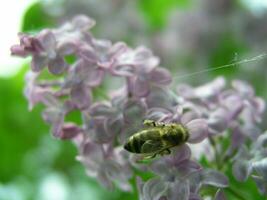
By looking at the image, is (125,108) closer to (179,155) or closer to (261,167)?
(179,155)

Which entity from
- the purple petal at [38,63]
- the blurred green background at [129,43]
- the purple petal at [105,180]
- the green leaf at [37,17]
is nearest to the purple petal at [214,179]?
the purple petal at [105,180]

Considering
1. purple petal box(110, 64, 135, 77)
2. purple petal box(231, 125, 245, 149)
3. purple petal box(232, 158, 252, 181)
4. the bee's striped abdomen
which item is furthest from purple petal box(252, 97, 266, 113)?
the bee's striped abdomen

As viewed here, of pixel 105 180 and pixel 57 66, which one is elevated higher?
pixel 57 66

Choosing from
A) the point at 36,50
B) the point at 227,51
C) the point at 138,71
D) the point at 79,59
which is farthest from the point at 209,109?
the point at 227,51

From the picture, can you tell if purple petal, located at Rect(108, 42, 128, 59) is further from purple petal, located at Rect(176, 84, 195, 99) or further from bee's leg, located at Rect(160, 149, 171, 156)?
bee's leg, located at Rect(160, 149, 171, 156)

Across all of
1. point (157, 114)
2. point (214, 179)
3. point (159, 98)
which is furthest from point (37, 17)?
point (214, 179)

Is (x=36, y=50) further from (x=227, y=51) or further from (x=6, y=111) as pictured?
(x=227, y=51)

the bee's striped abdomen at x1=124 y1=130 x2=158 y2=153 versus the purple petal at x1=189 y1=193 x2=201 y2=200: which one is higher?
the bee's striped abdomen at x1=124 y1=130 x2=158 y2=153
